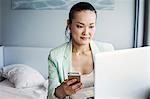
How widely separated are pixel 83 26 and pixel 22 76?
152 centimetres

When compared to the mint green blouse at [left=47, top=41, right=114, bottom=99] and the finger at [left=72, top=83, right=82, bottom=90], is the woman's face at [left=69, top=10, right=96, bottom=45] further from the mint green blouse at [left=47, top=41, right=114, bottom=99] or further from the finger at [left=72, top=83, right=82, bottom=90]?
the finger at [left=72, top=83, right=82, bottom=90]

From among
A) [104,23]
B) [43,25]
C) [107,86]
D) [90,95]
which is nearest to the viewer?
[107,86]

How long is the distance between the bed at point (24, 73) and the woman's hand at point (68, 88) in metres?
1.20

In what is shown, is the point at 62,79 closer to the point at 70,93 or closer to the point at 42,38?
the point at 70,93

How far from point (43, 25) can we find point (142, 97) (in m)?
1.92

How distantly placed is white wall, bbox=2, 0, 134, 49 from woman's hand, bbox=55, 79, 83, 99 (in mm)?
1630

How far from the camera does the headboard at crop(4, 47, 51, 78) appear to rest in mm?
2439

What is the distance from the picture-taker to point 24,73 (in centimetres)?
220

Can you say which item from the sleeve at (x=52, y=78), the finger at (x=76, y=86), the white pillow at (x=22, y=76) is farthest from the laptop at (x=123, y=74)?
the white pillow at (x=22, y=76)

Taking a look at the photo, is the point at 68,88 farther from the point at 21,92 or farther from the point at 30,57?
the point at 30,57

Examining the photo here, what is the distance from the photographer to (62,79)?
813 mm

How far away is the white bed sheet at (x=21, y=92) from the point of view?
74.9 inches

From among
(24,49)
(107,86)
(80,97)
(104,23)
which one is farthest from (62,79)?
(24,49)

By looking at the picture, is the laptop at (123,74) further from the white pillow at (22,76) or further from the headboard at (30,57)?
the headboard at (30,57)
